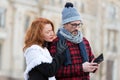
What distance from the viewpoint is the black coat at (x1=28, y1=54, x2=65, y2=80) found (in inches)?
185

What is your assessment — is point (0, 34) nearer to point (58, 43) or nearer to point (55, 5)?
point (55, 5)

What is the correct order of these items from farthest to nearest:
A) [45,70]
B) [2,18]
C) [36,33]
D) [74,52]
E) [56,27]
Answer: [56,27]
[2,18]
[74,52]
[36,33]
[45,70]

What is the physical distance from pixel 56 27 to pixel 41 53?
105 feet

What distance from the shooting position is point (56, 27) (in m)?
36.9

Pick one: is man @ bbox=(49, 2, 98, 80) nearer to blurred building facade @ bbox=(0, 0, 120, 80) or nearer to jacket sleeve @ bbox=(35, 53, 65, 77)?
jacket sleeve @ bbox=(35, 53, 65, 77)

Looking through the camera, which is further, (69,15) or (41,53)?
(69,15)

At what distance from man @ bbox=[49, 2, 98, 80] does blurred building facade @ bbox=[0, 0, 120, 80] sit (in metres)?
27.9

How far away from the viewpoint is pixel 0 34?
32.8 meters

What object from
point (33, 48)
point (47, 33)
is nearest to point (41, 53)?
point (33, 48)

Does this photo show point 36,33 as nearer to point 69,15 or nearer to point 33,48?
point 33,48

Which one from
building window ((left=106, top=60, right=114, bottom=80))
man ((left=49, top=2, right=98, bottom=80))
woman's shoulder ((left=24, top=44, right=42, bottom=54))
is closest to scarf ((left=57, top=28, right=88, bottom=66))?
man ((left=49, top=2, right=98, bottom=80))

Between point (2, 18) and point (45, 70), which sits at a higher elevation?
point (2, 18)

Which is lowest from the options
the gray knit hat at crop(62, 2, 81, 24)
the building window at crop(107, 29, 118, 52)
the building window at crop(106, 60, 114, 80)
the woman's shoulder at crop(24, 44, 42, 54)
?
the building window at crop(106, 60, 114, 80)

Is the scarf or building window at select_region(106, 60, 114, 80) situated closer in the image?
the scarf
